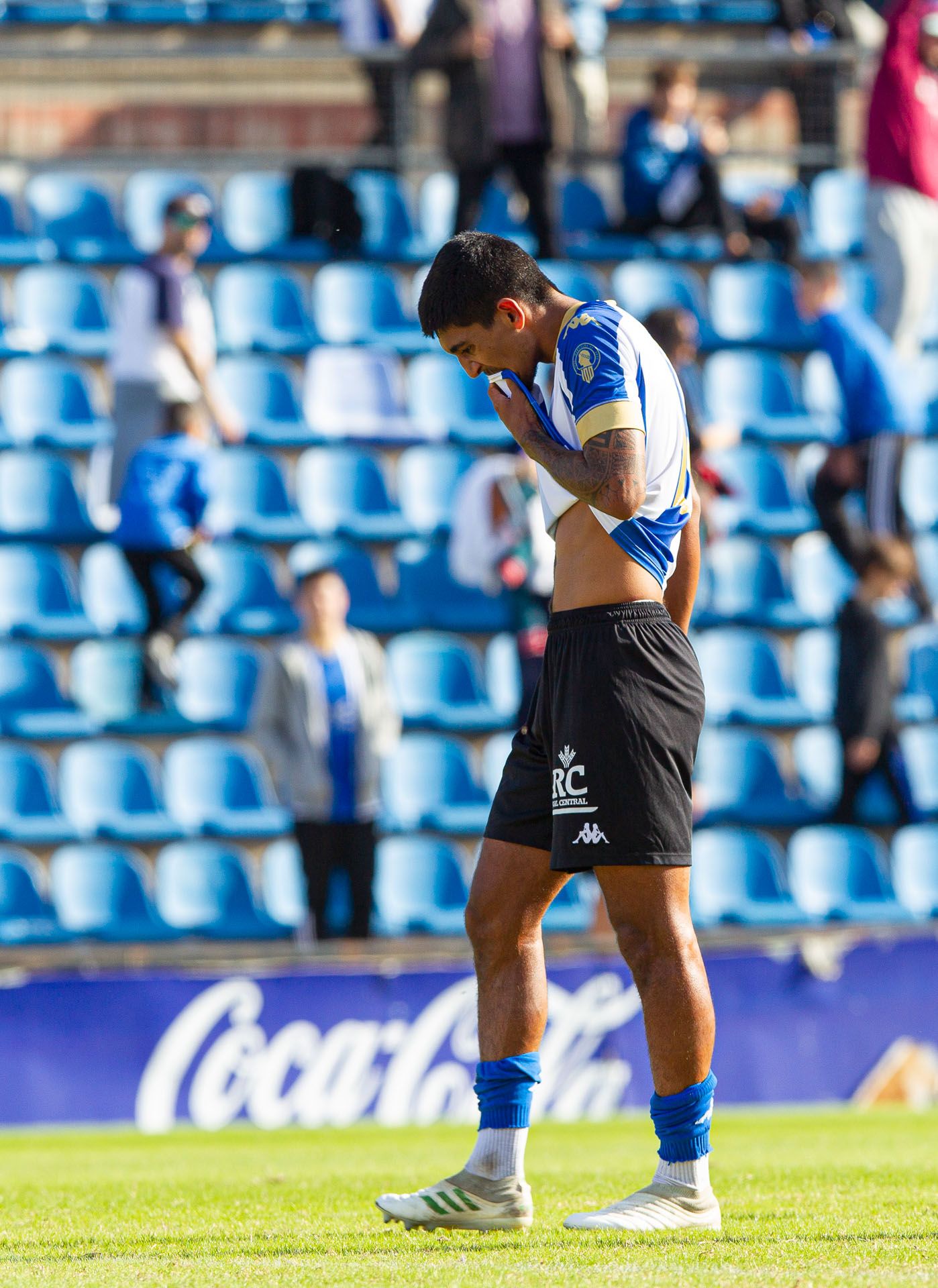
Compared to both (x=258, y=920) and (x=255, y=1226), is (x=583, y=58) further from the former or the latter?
(x=255, y=1226)

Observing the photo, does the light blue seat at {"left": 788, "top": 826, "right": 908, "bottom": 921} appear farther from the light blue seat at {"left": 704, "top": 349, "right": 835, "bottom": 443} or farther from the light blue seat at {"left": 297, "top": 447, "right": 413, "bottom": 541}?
the light blue seat at {"left": 297, "top": 447, "right": 413, "bottom": 541}

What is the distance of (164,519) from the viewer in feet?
33.3

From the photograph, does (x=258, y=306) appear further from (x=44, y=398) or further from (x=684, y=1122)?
(x=684, y=1122)

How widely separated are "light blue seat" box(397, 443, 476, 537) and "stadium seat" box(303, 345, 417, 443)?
0.93 ft

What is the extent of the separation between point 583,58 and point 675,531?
32.9 feet

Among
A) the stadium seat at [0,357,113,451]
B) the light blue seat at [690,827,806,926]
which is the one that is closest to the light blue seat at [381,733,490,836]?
the light blue seat at [690,827,806,926]

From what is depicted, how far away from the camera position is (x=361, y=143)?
14406 mm

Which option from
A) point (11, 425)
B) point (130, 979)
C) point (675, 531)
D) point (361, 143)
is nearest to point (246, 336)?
point (11, 425)

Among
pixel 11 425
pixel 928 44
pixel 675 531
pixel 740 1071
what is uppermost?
→ pixel 928 44

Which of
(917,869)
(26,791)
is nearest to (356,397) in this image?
(26,791)

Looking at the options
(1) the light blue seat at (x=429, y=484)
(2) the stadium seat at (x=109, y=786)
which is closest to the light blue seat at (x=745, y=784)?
(1) the light blue seat at (x=429, y=484)

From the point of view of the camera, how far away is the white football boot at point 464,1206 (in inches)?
151

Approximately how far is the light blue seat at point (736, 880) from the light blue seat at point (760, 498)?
83.0 inches

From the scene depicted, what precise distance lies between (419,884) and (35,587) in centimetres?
291
